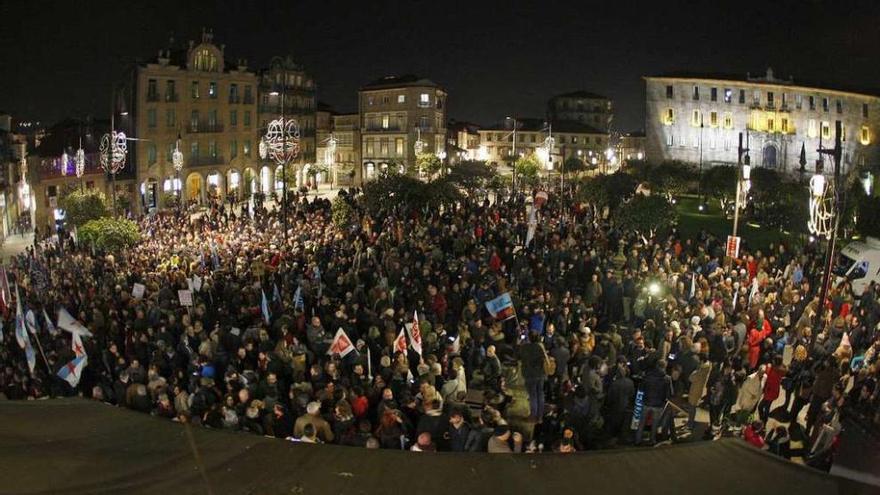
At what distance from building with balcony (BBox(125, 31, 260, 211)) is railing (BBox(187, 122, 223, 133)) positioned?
8 centimetres

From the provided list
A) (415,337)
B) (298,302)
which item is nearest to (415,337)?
(415,337)

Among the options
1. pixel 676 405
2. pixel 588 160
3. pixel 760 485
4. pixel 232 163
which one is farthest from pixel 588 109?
pixel 760 485

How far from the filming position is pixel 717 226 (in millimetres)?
37594

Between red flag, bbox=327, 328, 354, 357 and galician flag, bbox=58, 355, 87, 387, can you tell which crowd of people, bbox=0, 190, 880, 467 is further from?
galician flag, bbox=58, 355, 87, 387

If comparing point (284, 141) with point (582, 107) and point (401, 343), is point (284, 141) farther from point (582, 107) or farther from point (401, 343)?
point (582, 107)

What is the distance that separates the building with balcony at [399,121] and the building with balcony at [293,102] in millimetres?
5346

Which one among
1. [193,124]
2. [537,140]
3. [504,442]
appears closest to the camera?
[504,442]

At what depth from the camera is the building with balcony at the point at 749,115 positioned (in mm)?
76000

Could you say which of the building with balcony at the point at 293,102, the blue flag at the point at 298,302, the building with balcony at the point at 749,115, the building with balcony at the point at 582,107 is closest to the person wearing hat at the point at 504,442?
the blue flag at the point at 298,302

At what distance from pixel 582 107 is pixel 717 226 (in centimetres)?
6371

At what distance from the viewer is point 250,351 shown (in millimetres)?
12422

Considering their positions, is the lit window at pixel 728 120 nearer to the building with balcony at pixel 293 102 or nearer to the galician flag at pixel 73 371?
the building with balcony at pixel 293 102

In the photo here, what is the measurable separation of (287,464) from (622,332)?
1095cm

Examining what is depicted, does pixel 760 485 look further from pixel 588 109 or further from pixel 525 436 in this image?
pixel 588 109
